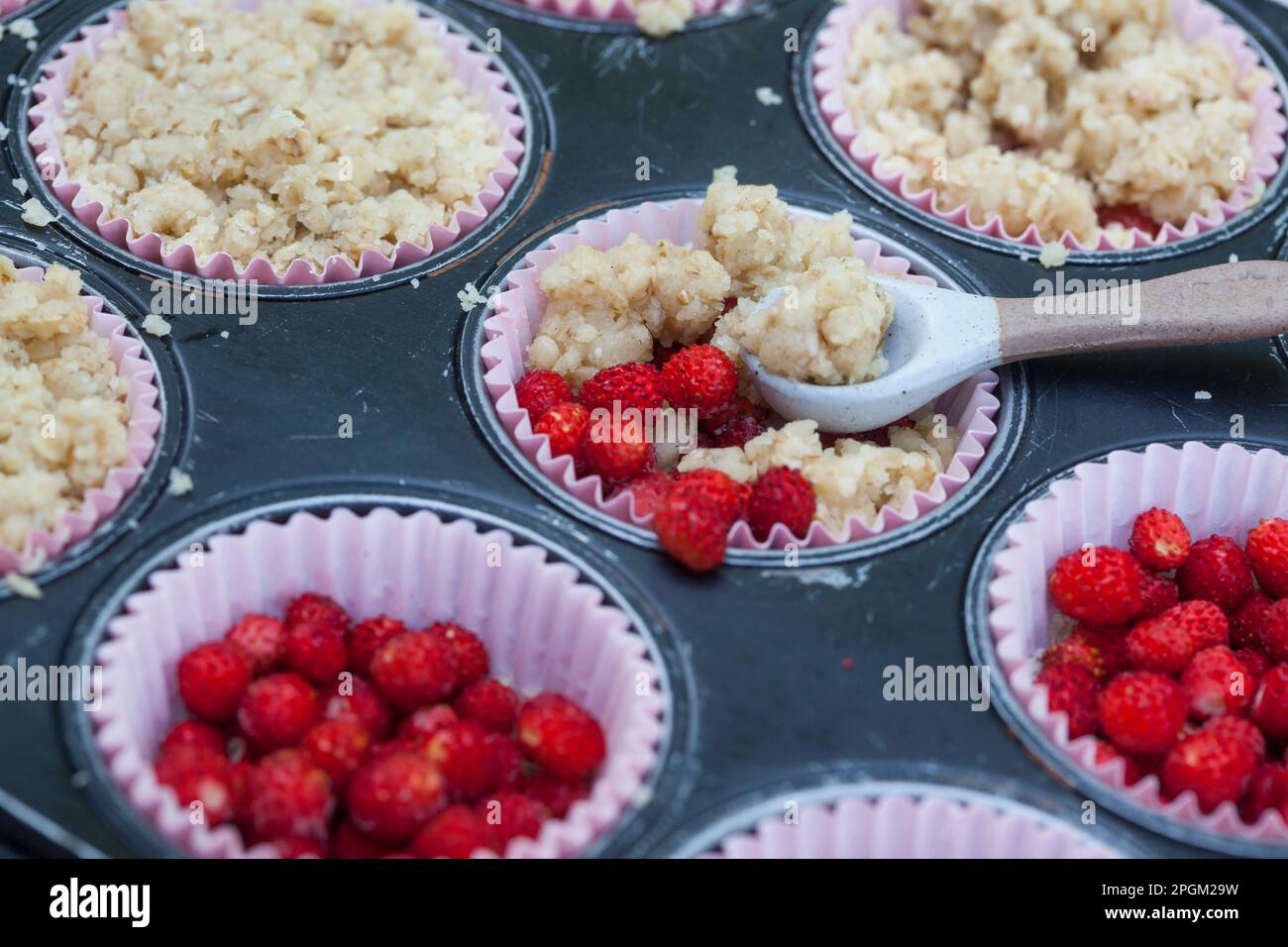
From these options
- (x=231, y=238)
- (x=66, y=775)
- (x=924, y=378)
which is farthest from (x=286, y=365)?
(x=924, y=378)

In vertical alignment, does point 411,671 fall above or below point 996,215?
below

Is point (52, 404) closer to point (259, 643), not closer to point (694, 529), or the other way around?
point (259, 643)

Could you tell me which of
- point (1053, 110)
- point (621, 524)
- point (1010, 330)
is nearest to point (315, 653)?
point (621, 524)

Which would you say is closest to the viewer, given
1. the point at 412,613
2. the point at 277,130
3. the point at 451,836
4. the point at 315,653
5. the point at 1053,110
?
the point at 451,836

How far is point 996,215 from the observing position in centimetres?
260

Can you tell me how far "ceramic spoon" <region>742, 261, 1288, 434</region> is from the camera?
2225mm

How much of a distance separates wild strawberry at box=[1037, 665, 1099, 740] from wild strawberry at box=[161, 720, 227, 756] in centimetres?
115

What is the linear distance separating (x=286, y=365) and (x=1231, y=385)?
159cm

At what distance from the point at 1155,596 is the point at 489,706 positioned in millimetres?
1031

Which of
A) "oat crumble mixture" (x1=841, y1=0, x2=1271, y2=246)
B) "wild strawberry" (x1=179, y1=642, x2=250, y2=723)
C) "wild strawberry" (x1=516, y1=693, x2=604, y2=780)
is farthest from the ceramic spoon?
"wild strawberry" (x1=179, y1=642, x2=250, y2=723)

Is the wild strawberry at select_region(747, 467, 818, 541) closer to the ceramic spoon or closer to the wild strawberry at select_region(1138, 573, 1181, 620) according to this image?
the ceramic spoon

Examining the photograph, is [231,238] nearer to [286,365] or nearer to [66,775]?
[286,365]

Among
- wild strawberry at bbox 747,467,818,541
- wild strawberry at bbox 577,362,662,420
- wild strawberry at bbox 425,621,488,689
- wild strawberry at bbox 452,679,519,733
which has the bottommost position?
wild strawberry at bbox 452,679,519,733

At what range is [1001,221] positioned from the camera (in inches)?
102
